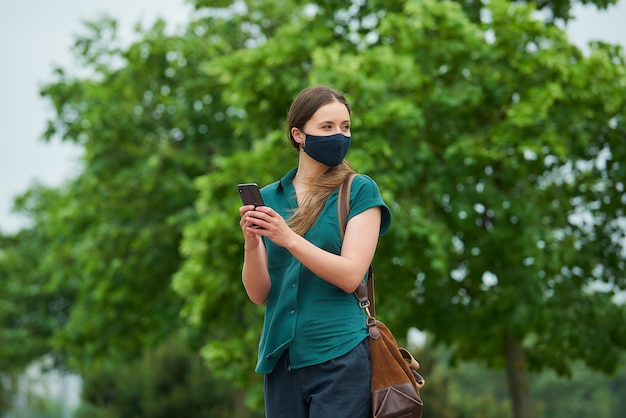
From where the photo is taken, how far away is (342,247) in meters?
2.95

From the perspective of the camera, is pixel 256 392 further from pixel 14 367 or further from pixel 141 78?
pixel 14 367

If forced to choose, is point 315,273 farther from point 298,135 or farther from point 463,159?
point 463,159

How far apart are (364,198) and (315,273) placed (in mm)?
308

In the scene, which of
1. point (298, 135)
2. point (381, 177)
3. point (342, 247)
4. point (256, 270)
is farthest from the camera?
point (381, 177)

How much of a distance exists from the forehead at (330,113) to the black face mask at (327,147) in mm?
63

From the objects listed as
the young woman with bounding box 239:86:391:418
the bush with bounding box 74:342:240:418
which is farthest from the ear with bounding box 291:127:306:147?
the bush with bounding box 74:342:240:418

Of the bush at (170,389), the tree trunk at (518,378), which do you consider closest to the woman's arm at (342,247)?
the tree trunk at (518,378)

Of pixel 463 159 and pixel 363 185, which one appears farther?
pixel 463 159

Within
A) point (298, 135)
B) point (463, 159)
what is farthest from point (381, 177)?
point (298, 135)

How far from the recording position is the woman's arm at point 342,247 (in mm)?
2801

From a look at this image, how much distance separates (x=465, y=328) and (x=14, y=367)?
59.0 ft

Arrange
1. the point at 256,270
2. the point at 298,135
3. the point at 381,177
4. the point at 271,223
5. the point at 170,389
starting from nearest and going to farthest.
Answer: the point at 271,223 → the point at 256,270 → the point at 298,135 → the point at 381,177 → the point at 170,389

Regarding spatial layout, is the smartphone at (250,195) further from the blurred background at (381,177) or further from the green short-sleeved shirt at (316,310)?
the blurred background at (381,177)

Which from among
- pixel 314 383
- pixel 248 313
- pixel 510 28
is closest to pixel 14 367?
pixel 248 313
